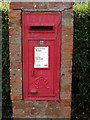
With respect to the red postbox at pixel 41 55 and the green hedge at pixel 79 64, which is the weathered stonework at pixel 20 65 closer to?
the red postbox at pixel 41 55

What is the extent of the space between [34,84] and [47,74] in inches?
8.8

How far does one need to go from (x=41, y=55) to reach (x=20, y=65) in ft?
1.07

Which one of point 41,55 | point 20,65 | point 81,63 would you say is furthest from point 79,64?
point 20,65

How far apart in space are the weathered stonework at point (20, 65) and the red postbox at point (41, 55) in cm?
7

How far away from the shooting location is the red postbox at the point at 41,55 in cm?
268

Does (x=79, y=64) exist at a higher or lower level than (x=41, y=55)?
lower

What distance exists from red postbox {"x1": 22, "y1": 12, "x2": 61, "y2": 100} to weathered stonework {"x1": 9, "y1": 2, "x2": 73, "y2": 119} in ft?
0.23

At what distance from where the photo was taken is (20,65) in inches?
111

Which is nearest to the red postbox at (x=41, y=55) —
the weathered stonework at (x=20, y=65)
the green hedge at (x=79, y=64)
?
the weathered stonework at (x=20, y=65)

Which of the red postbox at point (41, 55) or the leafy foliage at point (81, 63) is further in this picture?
the leafy foliage at point (81, 63)

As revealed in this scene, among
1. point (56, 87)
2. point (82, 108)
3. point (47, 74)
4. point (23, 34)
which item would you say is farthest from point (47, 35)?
point (82, 108)

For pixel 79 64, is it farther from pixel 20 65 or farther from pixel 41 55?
pixel 20 65

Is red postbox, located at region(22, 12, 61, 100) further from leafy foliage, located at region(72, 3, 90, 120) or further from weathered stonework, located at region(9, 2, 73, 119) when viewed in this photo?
leafy foliage, located at region(72, 3, 90, 120)

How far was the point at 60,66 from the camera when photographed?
283cm
